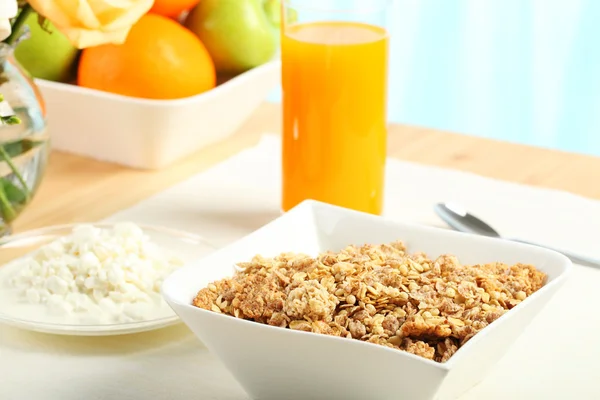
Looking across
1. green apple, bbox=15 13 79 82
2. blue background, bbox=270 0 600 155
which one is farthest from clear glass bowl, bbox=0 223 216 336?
blue background, bbox=270 0 600 155

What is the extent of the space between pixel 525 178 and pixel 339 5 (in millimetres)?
1606

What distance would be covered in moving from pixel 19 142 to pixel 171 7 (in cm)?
34

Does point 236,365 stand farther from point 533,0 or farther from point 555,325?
point 533,0

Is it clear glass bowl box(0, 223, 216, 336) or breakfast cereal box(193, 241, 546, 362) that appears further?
clear glass bowl box(0, 223, 216, 336)

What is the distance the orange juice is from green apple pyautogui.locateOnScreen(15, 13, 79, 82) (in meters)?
0.35

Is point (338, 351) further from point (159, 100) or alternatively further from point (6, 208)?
point (159, 100)

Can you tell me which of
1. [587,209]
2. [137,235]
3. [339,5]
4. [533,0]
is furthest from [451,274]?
[339,5]

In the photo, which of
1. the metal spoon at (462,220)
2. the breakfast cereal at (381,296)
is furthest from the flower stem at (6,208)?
the metal spoon at (462,220)

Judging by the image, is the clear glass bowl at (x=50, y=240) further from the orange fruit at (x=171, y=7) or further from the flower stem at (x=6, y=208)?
the orange fruit at (x=171, y=7)

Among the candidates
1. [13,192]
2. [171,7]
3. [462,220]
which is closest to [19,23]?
[13,192]

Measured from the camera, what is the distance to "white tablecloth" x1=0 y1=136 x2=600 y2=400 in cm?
80

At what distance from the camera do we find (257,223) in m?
1.17

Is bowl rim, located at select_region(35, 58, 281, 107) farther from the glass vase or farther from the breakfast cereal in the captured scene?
the breakfast cereal

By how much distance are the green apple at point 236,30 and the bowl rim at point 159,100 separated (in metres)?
0.02
